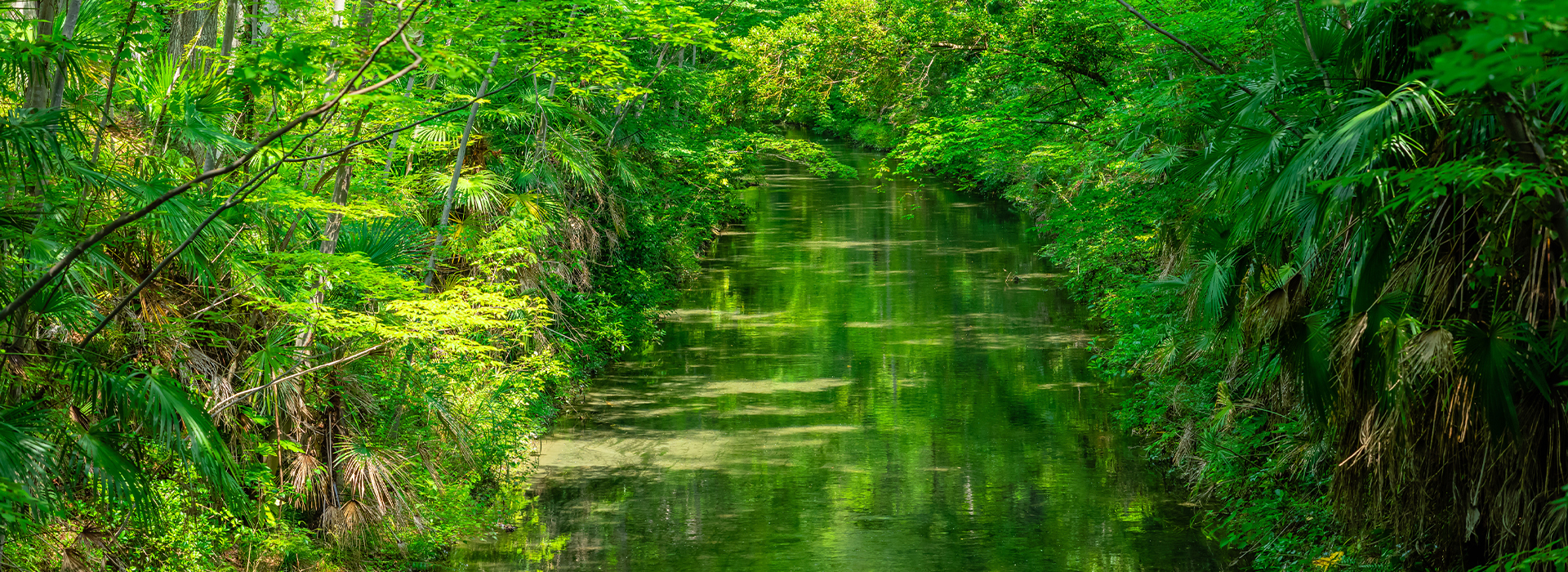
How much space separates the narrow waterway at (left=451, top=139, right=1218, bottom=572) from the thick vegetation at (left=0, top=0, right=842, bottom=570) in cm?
193

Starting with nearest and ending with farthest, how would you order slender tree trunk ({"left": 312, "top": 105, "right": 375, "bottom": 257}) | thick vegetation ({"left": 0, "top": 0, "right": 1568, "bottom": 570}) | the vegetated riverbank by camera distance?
the vegetated riverbank < thick vegetation ({"left": 0, "top": 0, "right": 1568, "bottom": 570}) < slender tree trunk ({"left": 312, "top": 105, "right": 375, "bottom": 257})

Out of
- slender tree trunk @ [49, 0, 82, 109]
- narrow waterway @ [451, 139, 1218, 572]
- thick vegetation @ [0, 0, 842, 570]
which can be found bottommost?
narrow waterway @ [451, 139, 1218, 572]

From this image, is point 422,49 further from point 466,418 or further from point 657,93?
point 657,93

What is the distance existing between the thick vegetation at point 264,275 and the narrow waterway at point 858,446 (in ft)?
6.35

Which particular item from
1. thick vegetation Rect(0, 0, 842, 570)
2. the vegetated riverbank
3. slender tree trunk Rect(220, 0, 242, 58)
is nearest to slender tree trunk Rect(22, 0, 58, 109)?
thick vegetation Rect(0, 0, 842, 570)

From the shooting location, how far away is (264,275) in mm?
9586

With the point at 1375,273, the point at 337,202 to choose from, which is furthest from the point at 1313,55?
the point at 337,202

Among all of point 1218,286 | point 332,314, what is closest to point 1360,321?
point 1218,286

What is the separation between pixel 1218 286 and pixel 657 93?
18.1 metres

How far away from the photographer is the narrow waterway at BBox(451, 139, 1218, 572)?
1425cm

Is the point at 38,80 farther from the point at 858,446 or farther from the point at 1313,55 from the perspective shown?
the point at 858,446

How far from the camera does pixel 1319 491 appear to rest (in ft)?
35.5

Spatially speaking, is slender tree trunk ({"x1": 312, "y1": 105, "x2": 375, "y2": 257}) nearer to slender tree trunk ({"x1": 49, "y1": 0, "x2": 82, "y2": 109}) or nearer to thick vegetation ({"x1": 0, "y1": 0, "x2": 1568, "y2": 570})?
thick vegetation ({"x1": 0, "y1": 0, "x2": 1568, "y2": 570})

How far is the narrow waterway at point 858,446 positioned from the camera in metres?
14.2
